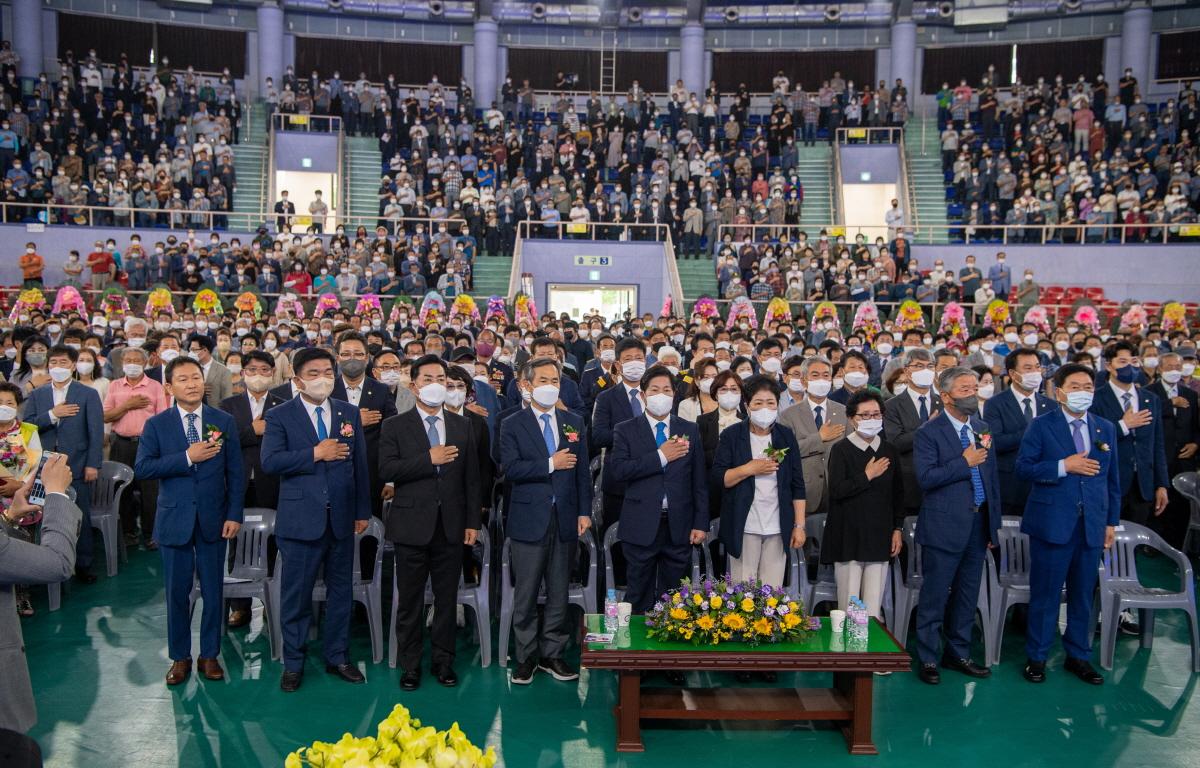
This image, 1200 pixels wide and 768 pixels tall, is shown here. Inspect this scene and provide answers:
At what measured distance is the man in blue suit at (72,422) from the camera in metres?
7.20

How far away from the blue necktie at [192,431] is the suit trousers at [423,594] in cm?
134

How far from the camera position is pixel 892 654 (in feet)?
15.5

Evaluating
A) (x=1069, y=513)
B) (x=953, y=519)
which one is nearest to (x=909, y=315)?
(x=1069, y=513)

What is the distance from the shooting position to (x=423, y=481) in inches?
A: 218

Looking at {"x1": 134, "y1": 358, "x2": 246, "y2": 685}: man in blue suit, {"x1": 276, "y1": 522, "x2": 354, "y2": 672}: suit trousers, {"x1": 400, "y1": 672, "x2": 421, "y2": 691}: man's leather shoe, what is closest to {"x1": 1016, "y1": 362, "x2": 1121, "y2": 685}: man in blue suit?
{"x1": 400, "y1": 672, "x2": 421, "y2": 691}: man's leather shoe

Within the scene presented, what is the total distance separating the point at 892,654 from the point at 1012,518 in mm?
2217

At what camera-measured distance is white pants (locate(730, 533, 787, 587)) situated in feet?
19.0

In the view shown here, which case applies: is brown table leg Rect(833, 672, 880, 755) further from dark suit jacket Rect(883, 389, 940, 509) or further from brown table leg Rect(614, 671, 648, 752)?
dark suit jacket Rect(883, 389, 940, 509)

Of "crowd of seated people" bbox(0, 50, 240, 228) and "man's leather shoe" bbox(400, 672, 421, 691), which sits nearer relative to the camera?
"man's leather shoe" bbox(400, 672, 421, 691)

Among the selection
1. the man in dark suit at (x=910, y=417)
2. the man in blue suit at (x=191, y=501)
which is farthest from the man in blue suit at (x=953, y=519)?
the man in blue suit at (x=191, y=501)

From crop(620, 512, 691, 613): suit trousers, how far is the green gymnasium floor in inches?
20.6

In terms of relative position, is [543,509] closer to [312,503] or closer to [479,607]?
[479,607]

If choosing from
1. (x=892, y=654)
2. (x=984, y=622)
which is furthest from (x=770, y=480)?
(x=984, y=622)

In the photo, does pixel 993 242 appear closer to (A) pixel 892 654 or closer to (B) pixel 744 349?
(B) pixel 744 349
